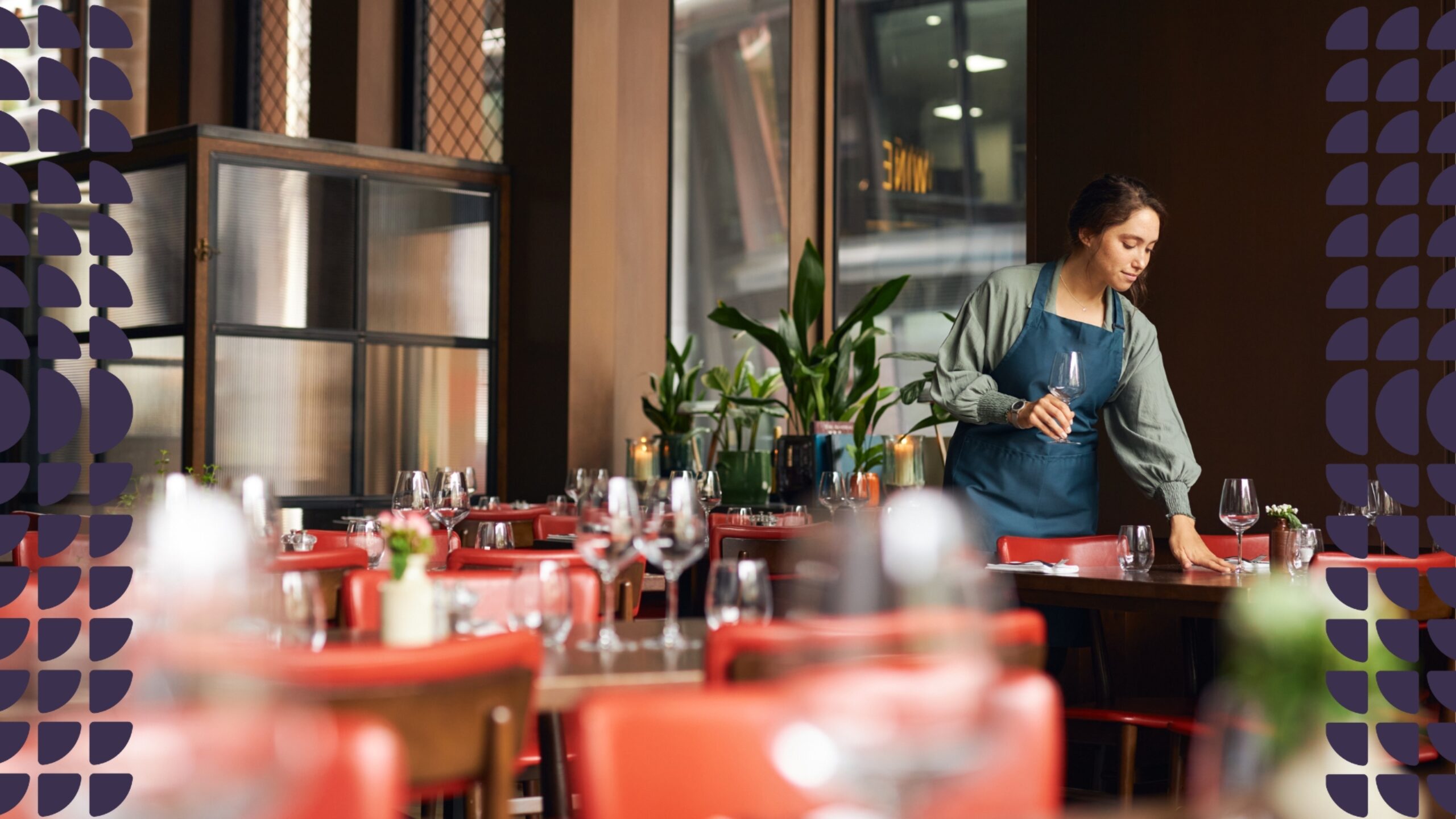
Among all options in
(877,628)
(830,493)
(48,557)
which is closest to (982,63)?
(830,493)

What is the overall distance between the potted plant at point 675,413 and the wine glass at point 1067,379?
3.32 metres

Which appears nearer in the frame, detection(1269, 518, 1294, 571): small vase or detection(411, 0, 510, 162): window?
detection(1269, 518, 1294, 571): small vase

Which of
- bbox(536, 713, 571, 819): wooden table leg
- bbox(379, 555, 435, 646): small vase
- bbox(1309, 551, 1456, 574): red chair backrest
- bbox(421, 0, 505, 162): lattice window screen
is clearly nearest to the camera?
bbox(379, 555, 435, 646): small vase

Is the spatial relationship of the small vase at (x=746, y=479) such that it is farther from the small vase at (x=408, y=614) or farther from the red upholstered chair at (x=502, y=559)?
the small vase at (x=408, y=614)

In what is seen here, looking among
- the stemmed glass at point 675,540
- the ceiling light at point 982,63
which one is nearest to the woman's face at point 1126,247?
the stemmed glass at point 675,540

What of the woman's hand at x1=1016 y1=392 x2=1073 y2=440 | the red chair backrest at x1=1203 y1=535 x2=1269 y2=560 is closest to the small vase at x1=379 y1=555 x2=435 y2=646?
the woman's hand at x1=1016 y1=392 x2=1073 y2=440

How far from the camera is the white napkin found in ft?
8.87

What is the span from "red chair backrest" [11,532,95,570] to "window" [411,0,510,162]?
389cm

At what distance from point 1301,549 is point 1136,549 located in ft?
1.04

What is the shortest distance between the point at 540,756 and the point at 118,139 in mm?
1163

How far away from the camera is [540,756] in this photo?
7.27 ft

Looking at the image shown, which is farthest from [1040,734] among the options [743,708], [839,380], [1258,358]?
[839,380]

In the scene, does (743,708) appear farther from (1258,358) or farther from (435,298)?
(435,298)

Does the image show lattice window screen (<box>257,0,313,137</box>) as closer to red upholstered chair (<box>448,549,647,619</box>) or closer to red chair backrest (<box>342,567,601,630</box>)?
red upholstered chair (<box>448,549,647,619</box>)
